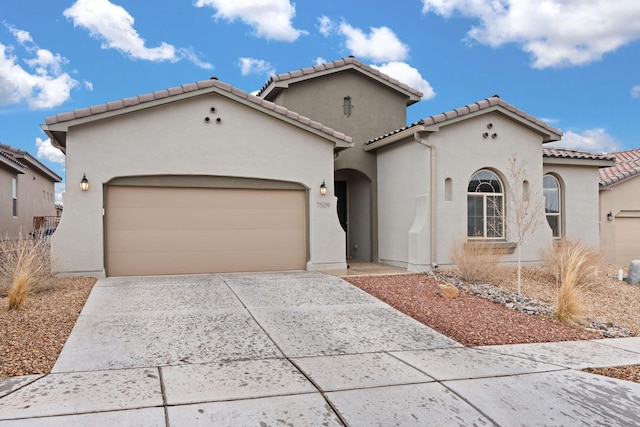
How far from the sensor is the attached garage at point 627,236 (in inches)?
773

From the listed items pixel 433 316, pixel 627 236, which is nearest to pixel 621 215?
pixel 627 236

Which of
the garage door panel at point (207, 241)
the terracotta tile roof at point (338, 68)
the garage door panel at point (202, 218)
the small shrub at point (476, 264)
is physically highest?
the terracotta tile roof at point (338, 68)

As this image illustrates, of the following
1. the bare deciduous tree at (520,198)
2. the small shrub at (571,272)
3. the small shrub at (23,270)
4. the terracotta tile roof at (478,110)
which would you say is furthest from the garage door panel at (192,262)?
the small shrub at (571,272)

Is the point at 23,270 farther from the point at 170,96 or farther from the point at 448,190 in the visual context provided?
the point at 448,190

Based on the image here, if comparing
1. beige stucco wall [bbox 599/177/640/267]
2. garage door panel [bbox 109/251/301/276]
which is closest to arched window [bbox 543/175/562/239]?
beige stucco wall [bbox 599/177/640/267]


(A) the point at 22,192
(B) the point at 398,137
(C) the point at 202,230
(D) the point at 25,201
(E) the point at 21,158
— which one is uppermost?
(E) the point at 21,158

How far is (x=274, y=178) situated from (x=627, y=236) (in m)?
14.7

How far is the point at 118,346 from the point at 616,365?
250 inches

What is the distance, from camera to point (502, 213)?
567 inches

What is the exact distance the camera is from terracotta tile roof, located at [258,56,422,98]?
15816 millimetres

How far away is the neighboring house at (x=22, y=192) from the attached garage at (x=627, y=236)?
2141cm

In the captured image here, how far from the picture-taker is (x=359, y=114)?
16688mm

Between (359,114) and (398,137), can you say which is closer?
(398,137)

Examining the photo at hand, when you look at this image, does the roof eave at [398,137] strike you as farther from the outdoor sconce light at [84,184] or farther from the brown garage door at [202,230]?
the outdoor sconce light at [84,184]
